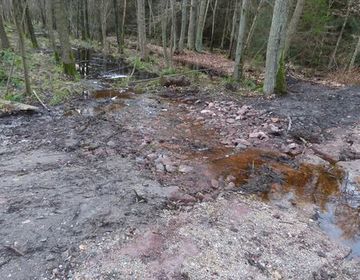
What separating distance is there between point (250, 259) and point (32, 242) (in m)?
2.47

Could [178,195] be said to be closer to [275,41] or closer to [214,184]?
[214,184]

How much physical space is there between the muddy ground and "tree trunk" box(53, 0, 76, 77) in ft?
13.2

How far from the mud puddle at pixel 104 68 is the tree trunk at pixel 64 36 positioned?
1.45 metres

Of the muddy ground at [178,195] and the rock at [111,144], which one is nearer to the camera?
the muddy ground at [178,195]

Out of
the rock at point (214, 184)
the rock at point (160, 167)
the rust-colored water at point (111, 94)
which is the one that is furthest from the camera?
the rust-colored water at point (111, 94)

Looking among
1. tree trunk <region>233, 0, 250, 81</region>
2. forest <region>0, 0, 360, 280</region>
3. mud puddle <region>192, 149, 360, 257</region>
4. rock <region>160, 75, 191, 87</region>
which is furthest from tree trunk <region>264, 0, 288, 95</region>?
mud puddle <region>192, 149, 360, 257</region>

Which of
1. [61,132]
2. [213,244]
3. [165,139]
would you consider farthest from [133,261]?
[61,132]

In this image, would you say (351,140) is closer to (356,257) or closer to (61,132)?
(356,257)

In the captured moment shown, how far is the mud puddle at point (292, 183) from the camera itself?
4746 millimetres

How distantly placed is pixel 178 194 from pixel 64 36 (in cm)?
901

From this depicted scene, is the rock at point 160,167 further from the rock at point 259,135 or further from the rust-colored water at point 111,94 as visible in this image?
the rust-colored water at point 111,94

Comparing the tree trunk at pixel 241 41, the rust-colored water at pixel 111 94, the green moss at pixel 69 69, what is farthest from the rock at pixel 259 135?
the green moss at pixel 69 69

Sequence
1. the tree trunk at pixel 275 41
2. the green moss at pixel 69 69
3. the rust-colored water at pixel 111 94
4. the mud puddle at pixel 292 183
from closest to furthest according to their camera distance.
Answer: the mud puddle at pixel 292 183
the tree trunk at pixel 275 41
the rust-colored water at pixel 111 94
the green moss at pixel 69 69

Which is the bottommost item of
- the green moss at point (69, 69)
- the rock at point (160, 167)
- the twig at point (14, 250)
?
the green moss at point (69, 69)
